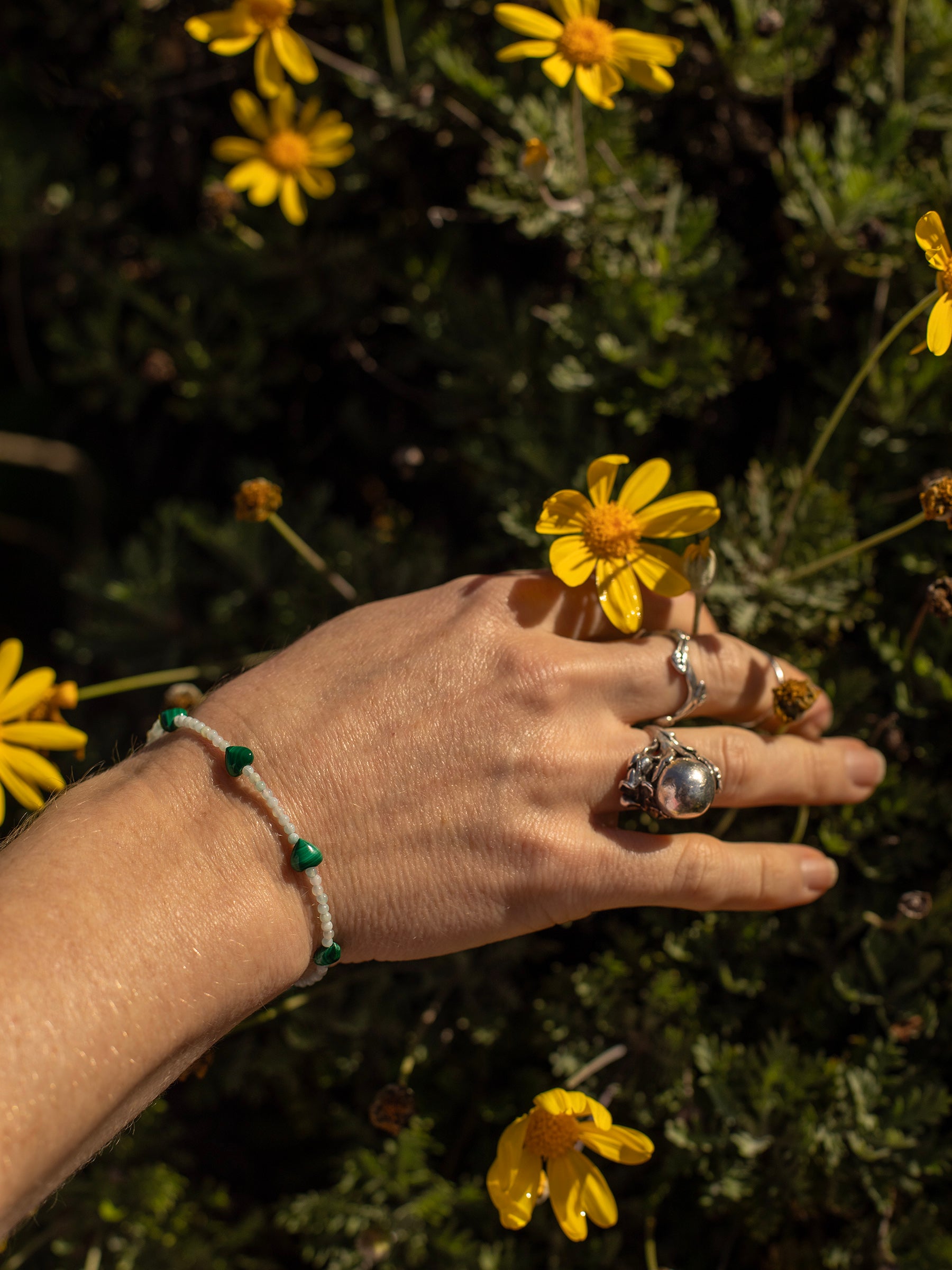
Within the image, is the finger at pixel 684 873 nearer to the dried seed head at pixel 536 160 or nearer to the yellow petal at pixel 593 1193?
the yellow petal at pixel 593 1193

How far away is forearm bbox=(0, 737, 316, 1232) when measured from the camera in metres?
1.39

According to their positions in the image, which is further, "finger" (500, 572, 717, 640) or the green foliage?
the green foliage

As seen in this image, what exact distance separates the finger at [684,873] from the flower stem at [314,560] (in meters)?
0.91

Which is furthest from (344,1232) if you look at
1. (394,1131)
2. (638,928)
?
(638,928)

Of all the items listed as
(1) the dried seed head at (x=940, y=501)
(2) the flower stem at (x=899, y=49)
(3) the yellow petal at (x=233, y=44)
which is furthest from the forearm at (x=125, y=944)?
(2) the flower stem at (x=899, y=49)

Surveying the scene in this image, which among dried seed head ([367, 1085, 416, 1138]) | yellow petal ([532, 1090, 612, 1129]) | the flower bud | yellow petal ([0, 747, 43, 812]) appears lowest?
dried seed head ([367, 1085, 416, 1138])

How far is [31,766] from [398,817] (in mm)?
892

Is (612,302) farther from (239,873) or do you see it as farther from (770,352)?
(239,873)

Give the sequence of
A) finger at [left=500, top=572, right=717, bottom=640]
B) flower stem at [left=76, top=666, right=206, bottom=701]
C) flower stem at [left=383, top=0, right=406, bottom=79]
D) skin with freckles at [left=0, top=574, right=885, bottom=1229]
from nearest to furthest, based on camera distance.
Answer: skin with freckles at [left=0, top=574, right=885, bottom=1229] → finger at [left=500, top=572, right=717, bottom=640] → flower stem at [left=76, top=666, right=206, bottom=701] → flower stem at [left=383, top=0, right=406, bottom=79]

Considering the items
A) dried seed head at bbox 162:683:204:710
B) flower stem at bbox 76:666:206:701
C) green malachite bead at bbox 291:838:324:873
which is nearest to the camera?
green malachite bead at bbox 291:838:324:873

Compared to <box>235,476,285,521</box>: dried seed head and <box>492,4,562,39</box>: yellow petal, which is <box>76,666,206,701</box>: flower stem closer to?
<box>235,476,285,521</box>: dried seed head

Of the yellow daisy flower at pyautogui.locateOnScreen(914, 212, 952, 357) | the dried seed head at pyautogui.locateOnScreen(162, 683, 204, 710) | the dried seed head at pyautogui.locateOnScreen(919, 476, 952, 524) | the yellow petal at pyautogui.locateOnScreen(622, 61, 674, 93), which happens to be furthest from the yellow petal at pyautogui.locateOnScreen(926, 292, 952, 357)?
the dried seed head at pyautogui.locateOnScreen(162, 683, 204, 710)

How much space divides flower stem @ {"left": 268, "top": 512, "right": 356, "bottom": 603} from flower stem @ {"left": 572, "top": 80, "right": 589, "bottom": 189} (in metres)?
1.14

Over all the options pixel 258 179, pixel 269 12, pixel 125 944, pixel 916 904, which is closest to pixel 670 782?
pixel 916 904
